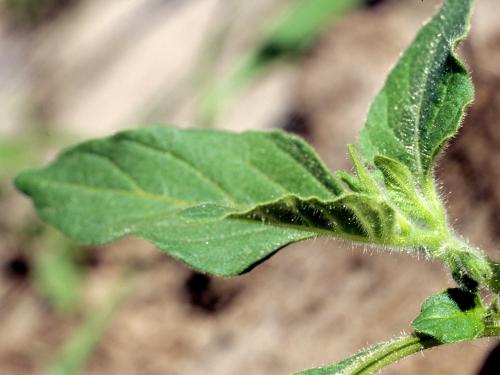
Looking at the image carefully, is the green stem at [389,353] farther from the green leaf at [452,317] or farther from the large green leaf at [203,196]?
the large green leaf at [203,196]

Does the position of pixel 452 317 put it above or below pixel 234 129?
above

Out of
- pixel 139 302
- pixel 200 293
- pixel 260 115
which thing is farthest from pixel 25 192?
pixel 260 115

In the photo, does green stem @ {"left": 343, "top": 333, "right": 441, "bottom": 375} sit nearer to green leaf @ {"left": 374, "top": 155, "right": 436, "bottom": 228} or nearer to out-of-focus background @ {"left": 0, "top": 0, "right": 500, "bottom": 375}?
green leaf @ {"left": 374, "top": 155, "right": 436, "bottom": 228}

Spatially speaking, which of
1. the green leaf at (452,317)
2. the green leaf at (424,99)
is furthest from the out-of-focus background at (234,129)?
the green leaf at (452,317)

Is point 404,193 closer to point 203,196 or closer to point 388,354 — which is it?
point 388,354

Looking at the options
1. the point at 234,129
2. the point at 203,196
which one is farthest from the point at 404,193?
the point at 234,129

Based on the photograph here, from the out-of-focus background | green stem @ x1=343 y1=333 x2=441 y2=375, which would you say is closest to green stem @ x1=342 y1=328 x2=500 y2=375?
green stem @ x1=343 y1=333 x2=441 y2=375
